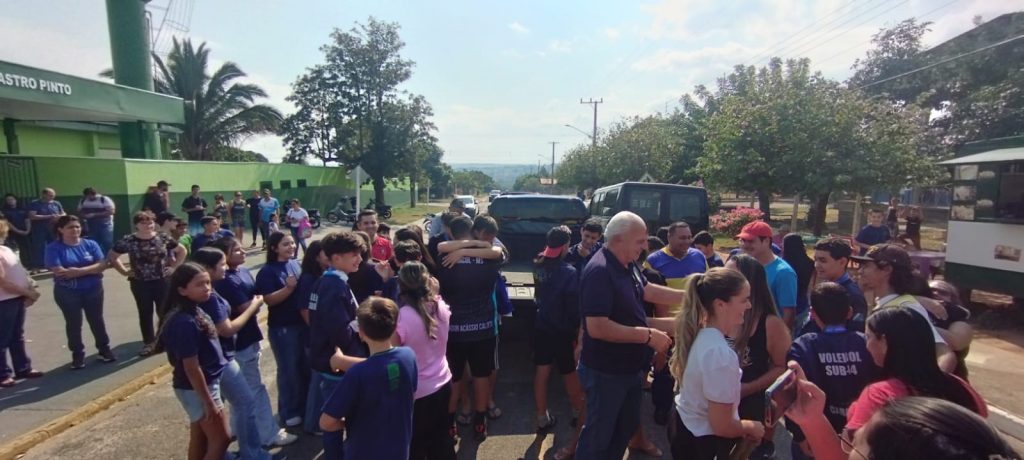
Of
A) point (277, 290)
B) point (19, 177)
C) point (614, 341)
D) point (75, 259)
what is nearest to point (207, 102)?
point (19, 177)

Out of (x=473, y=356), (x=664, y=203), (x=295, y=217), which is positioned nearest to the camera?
(x=473, y=356)

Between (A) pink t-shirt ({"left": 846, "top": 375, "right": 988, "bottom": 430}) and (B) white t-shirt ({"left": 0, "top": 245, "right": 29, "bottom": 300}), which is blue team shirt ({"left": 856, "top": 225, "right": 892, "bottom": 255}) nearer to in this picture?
(A) pink t-shirt ({"left": 846, "top": 375, "right": 988, "bottom": 430})

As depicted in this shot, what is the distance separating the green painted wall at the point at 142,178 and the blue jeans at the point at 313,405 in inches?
475

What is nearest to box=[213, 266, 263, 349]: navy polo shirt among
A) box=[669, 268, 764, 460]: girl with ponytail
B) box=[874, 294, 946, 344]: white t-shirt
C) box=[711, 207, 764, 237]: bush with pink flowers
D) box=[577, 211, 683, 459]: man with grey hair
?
box=[577, 211, 683, 459]: man with grey hair

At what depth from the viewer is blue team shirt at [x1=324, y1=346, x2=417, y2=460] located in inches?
94.0

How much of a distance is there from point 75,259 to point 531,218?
542 centimetres

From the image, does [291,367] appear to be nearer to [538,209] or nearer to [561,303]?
[561,303]

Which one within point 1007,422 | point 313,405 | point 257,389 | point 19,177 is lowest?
point 1007,422

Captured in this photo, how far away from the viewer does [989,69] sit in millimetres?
25578

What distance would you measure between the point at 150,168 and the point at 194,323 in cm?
1388

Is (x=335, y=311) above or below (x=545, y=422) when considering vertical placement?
above

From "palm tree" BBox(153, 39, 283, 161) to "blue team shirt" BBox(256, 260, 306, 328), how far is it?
24.0 meters

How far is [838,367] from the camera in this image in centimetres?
253

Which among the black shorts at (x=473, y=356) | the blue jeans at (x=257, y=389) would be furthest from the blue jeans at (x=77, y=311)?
the black shorts at (x=473, y=356)
